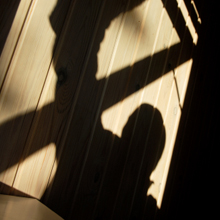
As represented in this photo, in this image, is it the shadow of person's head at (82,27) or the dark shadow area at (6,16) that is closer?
the dark shadow area at (6,16)

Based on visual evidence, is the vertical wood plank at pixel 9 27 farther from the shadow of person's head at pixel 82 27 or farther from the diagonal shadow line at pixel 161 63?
the diagonal shadow line at pixel 161 63

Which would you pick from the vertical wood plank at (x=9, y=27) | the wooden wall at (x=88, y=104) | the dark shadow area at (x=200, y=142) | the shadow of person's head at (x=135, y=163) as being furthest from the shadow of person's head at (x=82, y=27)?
the dark shadow area at (x=200, y=142)

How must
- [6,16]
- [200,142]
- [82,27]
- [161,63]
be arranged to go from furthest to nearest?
[200,142] → [161,63] → [82,27] → [6,16]

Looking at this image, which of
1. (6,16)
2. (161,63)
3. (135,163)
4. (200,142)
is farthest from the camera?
(200,142)

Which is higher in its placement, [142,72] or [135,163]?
[142,72]

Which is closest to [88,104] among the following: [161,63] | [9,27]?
[9,27]

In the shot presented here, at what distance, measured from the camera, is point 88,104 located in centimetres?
112

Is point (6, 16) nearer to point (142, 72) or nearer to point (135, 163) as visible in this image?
point (142, 72)

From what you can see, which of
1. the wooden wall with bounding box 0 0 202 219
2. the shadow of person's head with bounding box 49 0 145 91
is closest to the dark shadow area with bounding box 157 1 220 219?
the wooden wall with bounding box 0 0 202 219

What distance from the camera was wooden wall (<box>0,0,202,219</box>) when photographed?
0.87 m

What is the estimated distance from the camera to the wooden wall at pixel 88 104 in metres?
0.87

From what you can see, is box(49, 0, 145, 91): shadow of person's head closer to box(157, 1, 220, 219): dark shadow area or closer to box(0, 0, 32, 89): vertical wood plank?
box(0, 0, 32, 89): vertical wood plank

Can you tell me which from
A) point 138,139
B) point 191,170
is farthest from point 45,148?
point 191,170

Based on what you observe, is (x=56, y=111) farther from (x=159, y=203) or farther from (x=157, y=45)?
(x=159, y=203)
